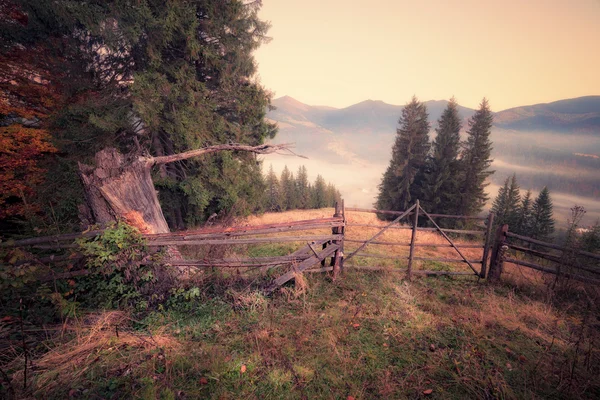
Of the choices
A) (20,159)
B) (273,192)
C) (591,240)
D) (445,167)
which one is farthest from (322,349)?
(273,192)

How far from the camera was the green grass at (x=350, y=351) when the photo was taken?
2965mm

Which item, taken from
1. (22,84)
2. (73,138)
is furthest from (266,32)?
(22,84)

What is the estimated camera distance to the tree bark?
15.6ft

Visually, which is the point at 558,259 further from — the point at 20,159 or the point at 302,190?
the point at 302,190

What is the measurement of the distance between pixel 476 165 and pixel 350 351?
102 ft

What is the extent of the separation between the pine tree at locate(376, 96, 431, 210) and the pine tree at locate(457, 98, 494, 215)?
4391mm

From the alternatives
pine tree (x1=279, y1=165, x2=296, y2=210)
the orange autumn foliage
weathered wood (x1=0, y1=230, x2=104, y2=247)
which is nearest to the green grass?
weathered wood (x1=0, y1=230, x2=104, y2=247)

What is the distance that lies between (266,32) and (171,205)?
347 inches

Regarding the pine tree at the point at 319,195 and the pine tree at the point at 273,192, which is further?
the pine tree at the point at 319,195

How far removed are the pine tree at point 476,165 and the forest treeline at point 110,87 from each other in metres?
27.2

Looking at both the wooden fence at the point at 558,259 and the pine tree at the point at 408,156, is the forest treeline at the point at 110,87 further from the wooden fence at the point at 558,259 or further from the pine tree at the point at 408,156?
the pine tree at the point at 408,156

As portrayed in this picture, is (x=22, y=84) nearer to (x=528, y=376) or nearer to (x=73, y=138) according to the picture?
(x=73, y=138)

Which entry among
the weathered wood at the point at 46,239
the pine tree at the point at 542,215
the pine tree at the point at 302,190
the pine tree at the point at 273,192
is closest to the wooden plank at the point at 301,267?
the weathered wood at the point at 46,239

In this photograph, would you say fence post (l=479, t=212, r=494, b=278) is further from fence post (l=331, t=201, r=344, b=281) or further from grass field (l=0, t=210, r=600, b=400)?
fence post (l=331, t=201, r=344, b=281)
